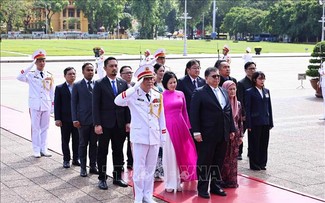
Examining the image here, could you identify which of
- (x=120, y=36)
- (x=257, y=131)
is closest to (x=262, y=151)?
(x=257, y=131)

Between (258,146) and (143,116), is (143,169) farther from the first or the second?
(258,146)

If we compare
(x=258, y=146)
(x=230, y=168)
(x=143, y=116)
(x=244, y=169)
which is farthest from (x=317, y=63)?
(x=143, y=116)

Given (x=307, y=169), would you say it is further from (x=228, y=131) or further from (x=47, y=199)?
(x=47, y=199)

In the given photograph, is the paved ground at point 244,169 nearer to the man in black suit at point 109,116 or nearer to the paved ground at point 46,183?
the paved ground at point 46,183

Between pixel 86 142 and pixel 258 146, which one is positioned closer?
pixel 86 142

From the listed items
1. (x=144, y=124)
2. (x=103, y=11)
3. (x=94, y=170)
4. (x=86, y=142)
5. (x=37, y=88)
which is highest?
(x=103, y=11)

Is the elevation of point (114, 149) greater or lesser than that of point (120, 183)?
greater

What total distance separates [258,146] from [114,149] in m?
2.57

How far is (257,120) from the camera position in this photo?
8539 mm

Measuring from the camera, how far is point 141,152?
21.2 feet

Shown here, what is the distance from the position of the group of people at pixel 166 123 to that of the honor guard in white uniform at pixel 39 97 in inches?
11.6

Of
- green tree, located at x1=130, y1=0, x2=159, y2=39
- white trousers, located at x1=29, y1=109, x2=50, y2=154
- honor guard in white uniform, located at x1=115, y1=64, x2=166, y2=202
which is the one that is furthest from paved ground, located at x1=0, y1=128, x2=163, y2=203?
green tree, located at x1=130, y1=0, x2=159, y2=39

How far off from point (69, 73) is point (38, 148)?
5.72 ft

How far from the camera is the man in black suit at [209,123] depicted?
271 inches
